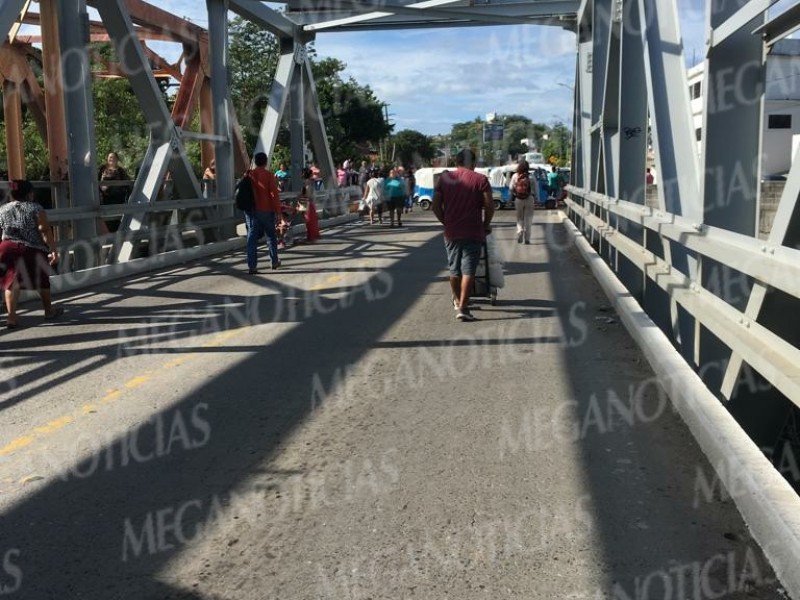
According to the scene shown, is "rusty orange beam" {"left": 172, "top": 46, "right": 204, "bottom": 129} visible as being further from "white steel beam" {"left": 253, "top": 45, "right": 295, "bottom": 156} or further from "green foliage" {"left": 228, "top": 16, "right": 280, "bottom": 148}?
"green foliage" {"left": 228, "top": 16, "right": 280, "bottom": 148}

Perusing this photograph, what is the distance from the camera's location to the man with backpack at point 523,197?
18000mm

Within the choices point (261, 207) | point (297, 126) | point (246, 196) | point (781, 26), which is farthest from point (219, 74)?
point (781, 26)

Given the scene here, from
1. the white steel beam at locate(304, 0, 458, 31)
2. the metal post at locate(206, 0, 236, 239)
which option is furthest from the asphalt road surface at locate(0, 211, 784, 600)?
the white steel beam at locate(304, 0, 458, 31)

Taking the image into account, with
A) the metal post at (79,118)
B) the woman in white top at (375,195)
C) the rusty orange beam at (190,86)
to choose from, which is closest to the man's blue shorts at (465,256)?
the metal post at (79,118)

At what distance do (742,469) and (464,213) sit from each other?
552 centimetres

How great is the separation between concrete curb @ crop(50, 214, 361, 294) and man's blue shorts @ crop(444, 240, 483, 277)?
5411 mm

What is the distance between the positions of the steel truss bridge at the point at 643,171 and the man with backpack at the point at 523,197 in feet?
4.26

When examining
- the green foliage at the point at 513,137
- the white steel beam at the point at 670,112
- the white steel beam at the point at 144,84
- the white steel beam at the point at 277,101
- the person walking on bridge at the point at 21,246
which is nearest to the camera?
the white steel beam at the point at 670,112

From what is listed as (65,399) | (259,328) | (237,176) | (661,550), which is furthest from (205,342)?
(237,176)

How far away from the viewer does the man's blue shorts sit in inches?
362

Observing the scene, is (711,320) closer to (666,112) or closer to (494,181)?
(666,112)

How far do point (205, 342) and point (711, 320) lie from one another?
4.75 meters

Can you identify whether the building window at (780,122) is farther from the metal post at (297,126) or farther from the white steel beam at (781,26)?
the white steel beam at (781,26)

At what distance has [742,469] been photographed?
13.1 ft
